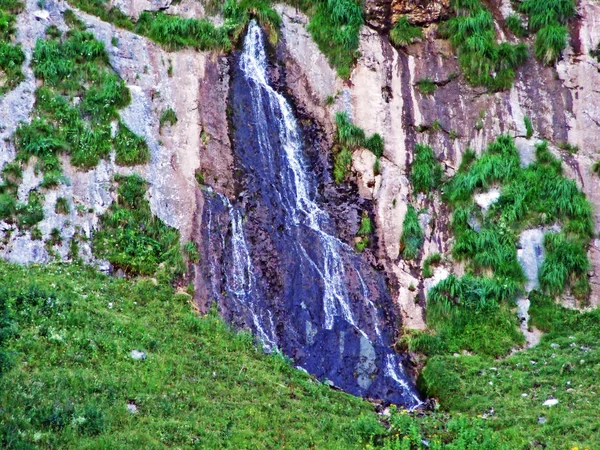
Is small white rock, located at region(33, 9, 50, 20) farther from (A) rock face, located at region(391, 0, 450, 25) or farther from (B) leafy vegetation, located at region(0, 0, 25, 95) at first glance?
(A) rock face, located at region(391, 0, 450, 25)

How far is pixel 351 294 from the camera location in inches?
685

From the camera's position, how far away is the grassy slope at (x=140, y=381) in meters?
10.9

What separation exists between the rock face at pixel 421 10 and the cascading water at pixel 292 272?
480 centimetres

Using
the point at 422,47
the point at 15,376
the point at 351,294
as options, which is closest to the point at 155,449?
the point at 15,376

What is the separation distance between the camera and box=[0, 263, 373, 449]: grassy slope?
35.6 feet

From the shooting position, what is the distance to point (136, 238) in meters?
17.2

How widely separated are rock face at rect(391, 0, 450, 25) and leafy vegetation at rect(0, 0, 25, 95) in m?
10.6

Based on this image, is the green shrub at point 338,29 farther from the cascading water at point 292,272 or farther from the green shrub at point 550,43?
the green shrub at point 550,43

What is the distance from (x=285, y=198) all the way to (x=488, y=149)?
5540mm

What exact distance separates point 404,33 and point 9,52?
35.5ft

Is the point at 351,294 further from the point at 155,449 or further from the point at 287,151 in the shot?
the point at 155,449

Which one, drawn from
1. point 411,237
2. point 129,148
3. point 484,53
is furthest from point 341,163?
point 129,148

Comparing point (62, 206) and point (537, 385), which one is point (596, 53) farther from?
point (62, 206)

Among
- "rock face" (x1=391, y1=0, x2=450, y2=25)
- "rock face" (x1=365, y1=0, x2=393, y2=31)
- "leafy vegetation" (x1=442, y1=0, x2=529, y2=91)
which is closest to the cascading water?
"rock face" (x1=365, y1=0, x2=393, y2=31)
